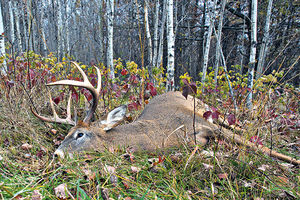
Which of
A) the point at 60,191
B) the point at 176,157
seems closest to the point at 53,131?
the point at 60,191

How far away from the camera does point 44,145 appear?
3.00m

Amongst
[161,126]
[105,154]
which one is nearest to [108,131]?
[105,154]

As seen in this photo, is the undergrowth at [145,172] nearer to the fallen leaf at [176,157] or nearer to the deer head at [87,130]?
the fallen leaf at [176,157]

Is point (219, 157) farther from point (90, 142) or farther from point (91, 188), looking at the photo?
point (90, 142)

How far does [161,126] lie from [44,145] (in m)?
1.56

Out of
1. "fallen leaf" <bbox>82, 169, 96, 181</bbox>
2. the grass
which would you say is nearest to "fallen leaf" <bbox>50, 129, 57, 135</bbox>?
the grass

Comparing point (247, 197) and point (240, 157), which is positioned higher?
point (240, 157)

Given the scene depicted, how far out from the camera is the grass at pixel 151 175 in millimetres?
1841

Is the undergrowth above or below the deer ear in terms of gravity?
below

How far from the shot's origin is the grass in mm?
1841

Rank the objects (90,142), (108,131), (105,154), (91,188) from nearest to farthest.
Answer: (91,188) < (105,154) < (90,142) < (108,131)

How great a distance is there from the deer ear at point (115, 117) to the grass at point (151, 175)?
0.50 m

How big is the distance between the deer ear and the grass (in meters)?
0.50

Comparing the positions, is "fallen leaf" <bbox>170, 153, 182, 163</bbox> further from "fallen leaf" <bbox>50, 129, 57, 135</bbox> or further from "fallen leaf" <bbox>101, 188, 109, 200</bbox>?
"fallen leaf" <bbox>50, 129, 57, 135</bbox>
